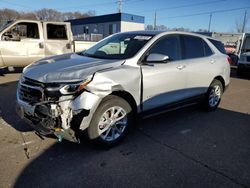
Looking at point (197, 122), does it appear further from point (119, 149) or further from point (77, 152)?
point (77, 152)

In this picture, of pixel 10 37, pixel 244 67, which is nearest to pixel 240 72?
pixel 244 67

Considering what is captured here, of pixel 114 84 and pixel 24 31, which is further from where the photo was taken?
pixel 24 31

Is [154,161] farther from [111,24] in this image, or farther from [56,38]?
[111,24]

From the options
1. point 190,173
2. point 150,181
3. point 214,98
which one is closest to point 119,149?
point 150,181

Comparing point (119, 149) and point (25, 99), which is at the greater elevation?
point (25, 99)

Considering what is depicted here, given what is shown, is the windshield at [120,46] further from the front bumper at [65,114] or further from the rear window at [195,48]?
the front bumper at [65,114]

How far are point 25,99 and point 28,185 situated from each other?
4.10ft

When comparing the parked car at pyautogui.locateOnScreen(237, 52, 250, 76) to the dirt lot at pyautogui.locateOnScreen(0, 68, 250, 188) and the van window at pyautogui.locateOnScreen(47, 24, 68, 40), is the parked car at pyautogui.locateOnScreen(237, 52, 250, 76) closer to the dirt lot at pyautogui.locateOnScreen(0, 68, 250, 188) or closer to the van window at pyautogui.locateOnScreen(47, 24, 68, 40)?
the dirt lot at pyautogui.locateOnScreen(0, 68, 250, 188)

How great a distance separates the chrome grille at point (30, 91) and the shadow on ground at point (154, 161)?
83 cm

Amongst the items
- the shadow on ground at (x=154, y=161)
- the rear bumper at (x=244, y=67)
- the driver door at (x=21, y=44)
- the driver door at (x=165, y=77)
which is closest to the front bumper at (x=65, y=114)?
the shadow on ground at (x=154, y=161)

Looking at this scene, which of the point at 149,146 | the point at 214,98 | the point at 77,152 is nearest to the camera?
the point at 77,152

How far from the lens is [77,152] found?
3.27 meters

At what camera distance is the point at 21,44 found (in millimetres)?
8227

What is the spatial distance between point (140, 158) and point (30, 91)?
185cm
